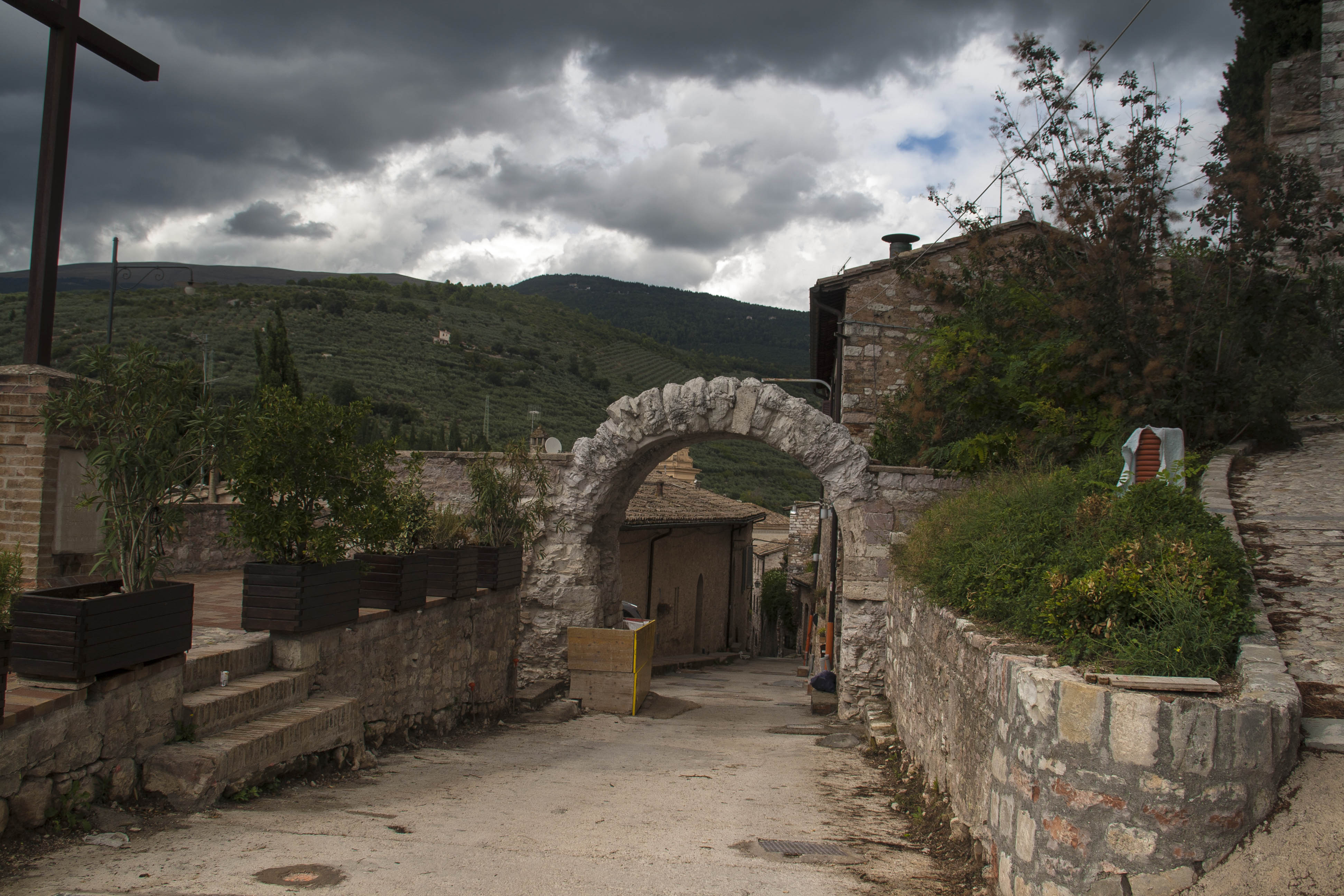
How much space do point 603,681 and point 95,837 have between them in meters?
6.39

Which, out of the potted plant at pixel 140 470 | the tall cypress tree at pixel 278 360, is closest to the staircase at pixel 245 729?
the potted plant at pixel 140 470

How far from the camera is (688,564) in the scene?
19156 mm

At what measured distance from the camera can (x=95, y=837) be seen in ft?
11.5

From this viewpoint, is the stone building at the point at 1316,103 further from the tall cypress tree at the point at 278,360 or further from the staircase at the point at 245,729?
the tall cypress tree at the point at 278,360

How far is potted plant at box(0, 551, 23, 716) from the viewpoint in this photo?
309 cm

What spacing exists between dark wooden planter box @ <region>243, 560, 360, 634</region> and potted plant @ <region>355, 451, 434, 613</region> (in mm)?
500

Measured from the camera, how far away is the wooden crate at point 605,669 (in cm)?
959

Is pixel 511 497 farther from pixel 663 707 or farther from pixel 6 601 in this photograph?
pixel 6 601

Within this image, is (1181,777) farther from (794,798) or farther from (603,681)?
(603,681)

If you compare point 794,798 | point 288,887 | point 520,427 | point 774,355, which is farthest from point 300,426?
point 774,355

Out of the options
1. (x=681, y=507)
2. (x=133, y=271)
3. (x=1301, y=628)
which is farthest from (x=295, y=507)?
(x=681, y=507)

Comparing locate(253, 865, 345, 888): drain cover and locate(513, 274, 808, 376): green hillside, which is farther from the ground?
locate(513, 274, 808, 376): green hillside

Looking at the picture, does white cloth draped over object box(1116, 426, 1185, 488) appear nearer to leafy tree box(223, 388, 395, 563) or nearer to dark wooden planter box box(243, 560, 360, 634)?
leafy tree box(223, 388, 395, 563)

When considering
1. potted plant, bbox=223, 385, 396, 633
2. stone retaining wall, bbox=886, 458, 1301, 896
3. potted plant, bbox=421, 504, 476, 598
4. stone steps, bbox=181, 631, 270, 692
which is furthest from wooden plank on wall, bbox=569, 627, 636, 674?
stone retaining wall, bbox=886, 458, 1301, 896
